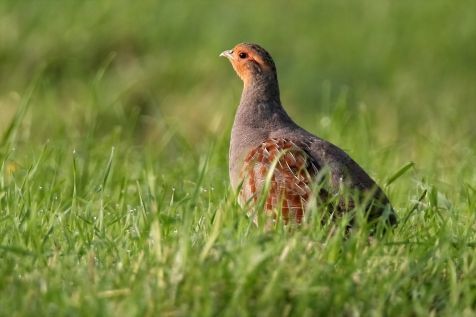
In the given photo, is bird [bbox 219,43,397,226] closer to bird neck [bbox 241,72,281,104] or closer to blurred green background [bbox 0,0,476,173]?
bird neck [bbox 241,72,281,104]

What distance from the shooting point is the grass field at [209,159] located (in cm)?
354

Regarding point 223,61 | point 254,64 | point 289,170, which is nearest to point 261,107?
point 254,64

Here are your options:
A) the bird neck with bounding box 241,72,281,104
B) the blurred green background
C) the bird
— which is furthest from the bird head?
the blurred green background

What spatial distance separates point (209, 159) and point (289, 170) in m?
0.59

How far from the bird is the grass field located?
142 mm

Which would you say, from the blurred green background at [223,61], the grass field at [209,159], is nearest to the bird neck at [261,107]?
the grass field at [209,159]

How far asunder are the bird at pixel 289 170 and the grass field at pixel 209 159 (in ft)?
0.46

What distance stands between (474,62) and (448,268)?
6.91 meters

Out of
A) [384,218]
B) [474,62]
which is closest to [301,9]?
[474,62]

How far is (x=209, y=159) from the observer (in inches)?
208

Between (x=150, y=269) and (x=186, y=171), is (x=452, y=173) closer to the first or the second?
(x=186, y=171)

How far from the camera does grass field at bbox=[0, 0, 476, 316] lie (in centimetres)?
354

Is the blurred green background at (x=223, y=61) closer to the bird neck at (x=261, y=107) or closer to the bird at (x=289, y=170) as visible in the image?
the bird neck at (x=261, y=107)

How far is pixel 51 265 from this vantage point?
12.3 ft
